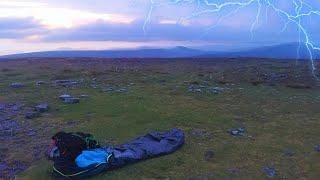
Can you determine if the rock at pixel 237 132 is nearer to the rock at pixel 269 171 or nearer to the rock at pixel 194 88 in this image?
the rock at pixel 269 171

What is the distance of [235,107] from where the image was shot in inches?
1042

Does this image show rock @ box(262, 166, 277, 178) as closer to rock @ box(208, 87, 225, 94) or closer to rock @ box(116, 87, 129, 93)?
rock @ box(208, 87, 225, 94)

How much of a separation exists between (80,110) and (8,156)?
7.24 meters

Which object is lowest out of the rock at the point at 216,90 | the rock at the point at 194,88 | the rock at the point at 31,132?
the rock at the point at 31,132

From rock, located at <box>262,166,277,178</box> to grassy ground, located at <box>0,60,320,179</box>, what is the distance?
0.49 feet

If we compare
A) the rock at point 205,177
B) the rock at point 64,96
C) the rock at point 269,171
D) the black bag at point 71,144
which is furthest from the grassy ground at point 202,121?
the black bag at point 71,144

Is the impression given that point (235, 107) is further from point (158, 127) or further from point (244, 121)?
point (158, 127)

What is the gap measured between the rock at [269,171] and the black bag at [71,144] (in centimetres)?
547

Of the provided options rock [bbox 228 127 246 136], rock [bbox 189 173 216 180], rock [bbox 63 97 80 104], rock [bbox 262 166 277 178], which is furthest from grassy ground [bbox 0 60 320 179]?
rock [bbox 63 97 80 104]

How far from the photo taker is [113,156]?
16281mm

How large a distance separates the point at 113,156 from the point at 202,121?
7272 millimetres

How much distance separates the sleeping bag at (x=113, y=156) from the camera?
1547cm

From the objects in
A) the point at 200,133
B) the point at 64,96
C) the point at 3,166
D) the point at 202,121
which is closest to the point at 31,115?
the point at 64,96

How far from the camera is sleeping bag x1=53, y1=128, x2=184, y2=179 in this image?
1547 cm
